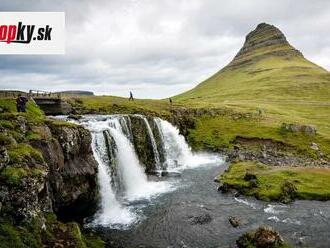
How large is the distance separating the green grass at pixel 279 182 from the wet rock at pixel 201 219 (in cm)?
1003

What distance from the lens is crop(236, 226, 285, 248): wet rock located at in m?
36.8

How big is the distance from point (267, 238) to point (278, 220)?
8.52 metres

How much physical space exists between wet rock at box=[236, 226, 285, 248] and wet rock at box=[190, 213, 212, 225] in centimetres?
685

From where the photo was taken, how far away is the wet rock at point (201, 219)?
147ft

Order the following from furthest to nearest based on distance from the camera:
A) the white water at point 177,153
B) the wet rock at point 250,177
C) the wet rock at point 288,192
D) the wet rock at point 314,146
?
the wet rock at point 314,146 → the white water at point 177,153 → the wet rock at point 250,177 → the wet rock at point 288,192

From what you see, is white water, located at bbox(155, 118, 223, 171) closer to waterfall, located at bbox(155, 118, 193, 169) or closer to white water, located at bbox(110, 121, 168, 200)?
waterfall, located at bbox(155, 118, 193, 169)

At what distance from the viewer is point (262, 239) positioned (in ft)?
121

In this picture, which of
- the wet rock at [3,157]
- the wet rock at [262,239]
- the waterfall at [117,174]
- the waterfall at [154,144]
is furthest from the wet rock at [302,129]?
the wet rock at [3,157]

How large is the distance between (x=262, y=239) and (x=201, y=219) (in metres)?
9.94

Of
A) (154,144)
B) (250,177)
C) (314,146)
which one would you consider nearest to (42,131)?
(250,177)

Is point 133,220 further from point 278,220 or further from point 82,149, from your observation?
point 278,220

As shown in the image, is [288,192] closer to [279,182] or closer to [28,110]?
[279,182]

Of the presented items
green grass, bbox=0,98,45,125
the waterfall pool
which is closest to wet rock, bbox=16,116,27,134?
green grass, bbox=0,98,45,125

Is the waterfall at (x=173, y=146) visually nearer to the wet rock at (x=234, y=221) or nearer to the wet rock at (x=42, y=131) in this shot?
the wet rock at (x=234, y=221)
